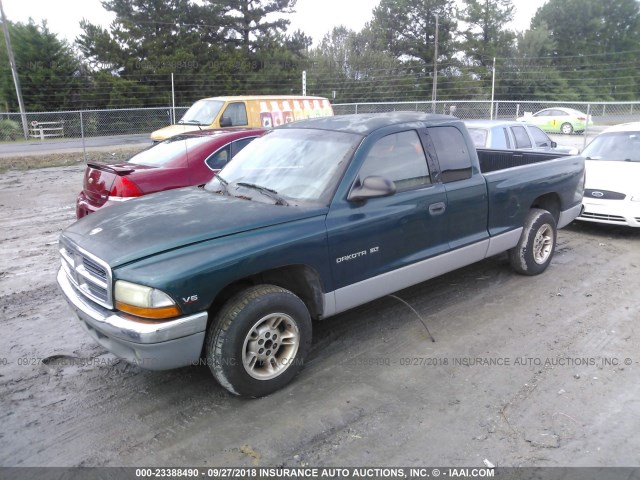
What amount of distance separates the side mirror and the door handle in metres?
0.69

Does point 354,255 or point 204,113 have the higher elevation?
point 204,113

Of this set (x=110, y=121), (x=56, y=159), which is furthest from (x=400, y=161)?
(x=110, y=121)

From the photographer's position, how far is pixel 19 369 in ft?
13.4

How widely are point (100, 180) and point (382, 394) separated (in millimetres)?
4564

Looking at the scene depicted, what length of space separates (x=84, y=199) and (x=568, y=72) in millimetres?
57756

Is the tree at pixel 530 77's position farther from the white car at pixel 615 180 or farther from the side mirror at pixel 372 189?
the side mirror at pixel 372 189

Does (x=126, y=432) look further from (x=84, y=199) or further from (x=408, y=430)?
(x=84, y=199)

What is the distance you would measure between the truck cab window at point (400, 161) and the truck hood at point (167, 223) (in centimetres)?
72

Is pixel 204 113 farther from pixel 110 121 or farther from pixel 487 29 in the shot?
pixel 487 29

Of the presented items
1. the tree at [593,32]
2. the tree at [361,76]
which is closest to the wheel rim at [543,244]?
the tree at [361,76]

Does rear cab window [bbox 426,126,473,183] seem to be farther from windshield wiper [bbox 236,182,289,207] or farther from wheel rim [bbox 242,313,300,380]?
wheel rim [bbox 242,313,300,380]

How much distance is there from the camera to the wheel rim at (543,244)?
19.6ft

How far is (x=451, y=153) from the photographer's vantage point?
16.3 feet

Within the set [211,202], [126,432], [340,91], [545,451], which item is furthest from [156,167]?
[340,91]
